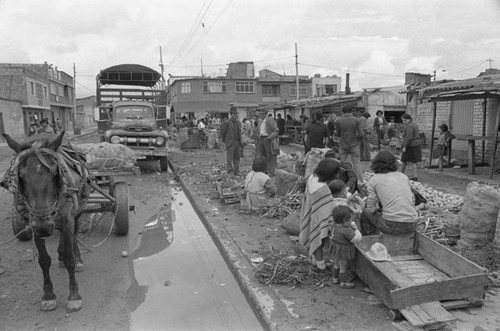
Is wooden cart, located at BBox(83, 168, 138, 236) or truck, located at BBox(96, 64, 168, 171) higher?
truck, located at BBox(96, 64, 168, 171)

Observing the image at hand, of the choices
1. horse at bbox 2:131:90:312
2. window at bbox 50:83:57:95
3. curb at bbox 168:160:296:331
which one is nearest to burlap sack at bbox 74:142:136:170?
curb at bbox 168:160:296:331

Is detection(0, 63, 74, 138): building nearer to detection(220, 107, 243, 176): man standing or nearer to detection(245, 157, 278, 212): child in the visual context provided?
detection(220, 107, 243, 176): man standing

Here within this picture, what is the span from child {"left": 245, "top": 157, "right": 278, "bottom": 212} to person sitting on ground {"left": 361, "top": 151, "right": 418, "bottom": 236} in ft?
9.42

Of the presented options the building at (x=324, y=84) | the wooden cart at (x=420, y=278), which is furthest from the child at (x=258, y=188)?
the building at (x=324, y=84)

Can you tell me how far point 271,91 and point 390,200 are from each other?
53.8 metres

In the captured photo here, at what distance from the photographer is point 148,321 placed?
3.92 metres

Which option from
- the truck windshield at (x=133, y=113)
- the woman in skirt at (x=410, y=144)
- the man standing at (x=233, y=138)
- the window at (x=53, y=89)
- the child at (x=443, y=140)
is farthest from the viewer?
the window at (x=53, y=89)

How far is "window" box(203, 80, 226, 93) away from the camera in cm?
5478

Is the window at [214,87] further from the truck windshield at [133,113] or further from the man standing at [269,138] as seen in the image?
the man standing at [269,138]

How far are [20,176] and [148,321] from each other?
1.84 meters

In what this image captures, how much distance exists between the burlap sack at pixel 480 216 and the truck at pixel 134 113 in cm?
1016

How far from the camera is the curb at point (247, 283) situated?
3854mm

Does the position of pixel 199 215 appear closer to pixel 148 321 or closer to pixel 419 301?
pixel 148 321

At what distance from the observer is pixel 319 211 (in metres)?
4.61
